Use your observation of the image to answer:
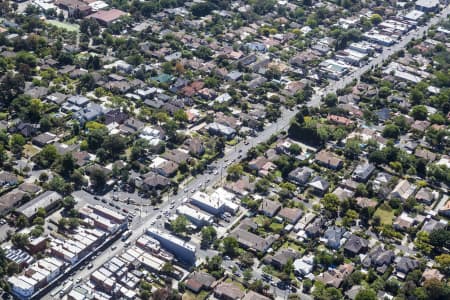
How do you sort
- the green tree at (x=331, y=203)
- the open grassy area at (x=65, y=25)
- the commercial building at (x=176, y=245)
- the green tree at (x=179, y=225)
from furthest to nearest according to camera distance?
the open grassy area at (x=65, y=25), the green tree at (x=331, y=203), the green tree at (x=179, y=225), the commercial building at (x=176, y=245)

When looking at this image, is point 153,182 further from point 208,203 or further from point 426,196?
point 426,196

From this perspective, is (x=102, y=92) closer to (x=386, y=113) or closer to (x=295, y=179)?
(x=295, y=179)

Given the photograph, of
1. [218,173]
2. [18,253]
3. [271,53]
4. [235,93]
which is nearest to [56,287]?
[18,253]

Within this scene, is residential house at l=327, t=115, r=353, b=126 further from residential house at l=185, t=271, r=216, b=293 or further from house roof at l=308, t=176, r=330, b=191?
residential house at l=185, t=271, r=216, b=293

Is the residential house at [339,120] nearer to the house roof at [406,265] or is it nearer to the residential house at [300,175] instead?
the residential house at [300,175]

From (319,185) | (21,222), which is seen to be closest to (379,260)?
(319,185)

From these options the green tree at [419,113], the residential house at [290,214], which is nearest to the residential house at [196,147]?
the residential house at [290,214]
